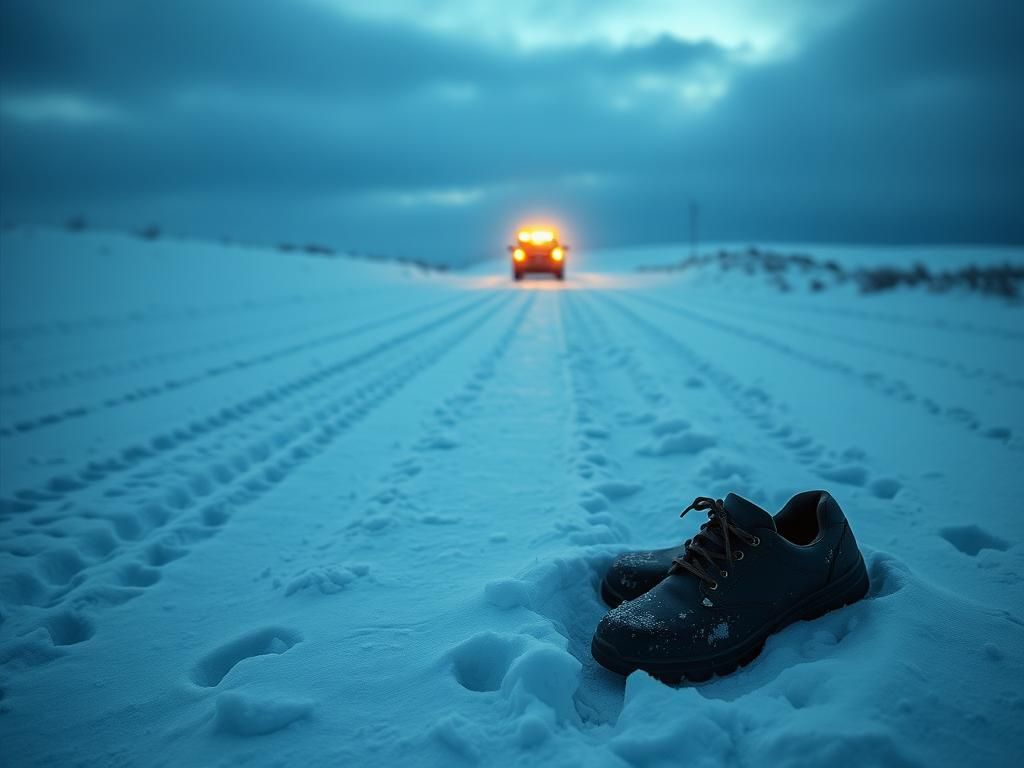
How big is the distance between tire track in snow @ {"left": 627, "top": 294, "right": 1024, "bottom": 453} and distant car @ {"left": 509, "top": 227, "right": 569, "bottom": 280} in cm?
1325

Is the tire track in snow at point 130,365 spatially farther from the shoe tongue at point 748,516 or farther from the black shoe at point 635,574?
the shoe tongue at point 748,516

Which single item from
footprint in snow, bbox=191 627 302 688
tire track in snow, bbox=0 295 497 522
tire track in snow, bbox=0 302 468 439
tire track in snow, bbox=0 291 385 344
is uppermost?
tire track in snow, bbox=0 291 385 344

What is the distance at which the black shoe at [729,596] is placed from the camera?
1.44 metres

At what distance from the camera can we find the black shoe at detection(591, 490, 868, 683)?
144cm

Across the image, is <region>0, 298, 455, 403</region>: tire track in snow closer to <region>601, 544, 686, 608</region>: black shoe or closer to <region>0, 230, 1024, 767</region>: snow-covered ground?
<region>0, 230, 1024, 767</region>: snow-covered ground

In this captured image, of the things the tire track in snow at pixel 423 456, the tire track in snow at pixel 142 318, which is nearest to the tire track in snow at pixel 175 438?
the tire track in snow at pixel 423 456

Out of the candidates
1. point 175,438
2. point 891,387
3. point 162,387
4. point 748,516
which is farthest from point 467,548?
point 891,387

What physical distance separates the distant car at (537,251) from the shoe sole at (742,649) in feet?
62.8

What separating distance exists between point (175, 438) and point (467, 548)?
2.23 m

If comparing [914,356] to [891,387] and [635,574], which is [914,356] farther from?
[635,574]

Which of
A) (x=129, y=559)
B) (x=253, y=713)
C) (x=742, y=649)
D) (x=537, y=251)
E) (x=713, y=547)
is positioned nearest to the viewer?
(x=253, y=713)

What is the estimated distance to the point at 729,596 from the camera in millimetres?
1494

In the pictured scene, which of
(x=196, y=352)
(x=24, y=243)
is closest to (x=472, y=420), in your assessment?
(x=196, y=352)

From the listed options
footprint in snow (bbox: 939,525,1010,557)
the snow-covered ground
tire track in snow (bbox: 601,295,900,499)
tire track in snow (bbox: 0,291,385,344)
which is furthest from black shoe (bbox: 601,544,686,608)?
tire track in snow (bbox: 0,291,385,344)
